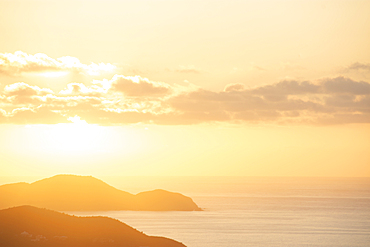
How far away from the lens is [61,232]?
307ft

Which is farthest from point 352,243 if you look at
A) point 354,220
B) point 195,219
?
point 195,219

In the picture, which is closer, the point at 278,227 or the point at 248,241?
→ the point at 248,241

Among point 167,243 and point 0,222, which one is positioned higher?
point 0,222

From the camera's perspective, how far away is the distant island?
291 ft

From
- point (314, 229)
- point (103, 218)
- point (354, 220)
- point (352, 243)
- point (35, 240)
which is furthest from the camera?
point (354, 220)

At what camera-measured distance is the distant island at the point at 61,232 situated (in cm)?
8875

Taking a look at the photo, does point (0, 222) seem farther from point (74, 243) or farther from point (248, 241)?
point (248, 241)

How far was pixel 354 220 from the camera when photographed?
19525 centimetres

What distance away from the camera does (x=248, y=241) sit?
14088 cm

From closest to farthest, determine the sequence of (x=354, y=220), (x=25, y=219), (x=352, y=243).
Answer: (x=25, y=219) < (x=352, y=243) < (x=354, y=220)

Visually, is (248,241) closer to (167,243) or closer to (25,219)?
(167,243)

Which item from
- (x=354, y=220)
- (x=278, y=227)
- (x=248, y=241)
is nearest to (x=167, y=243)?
A: (x=248, y=241)

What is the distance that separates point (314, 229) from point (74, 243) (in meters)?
109

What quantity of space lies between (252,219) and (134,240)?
11485 cm
